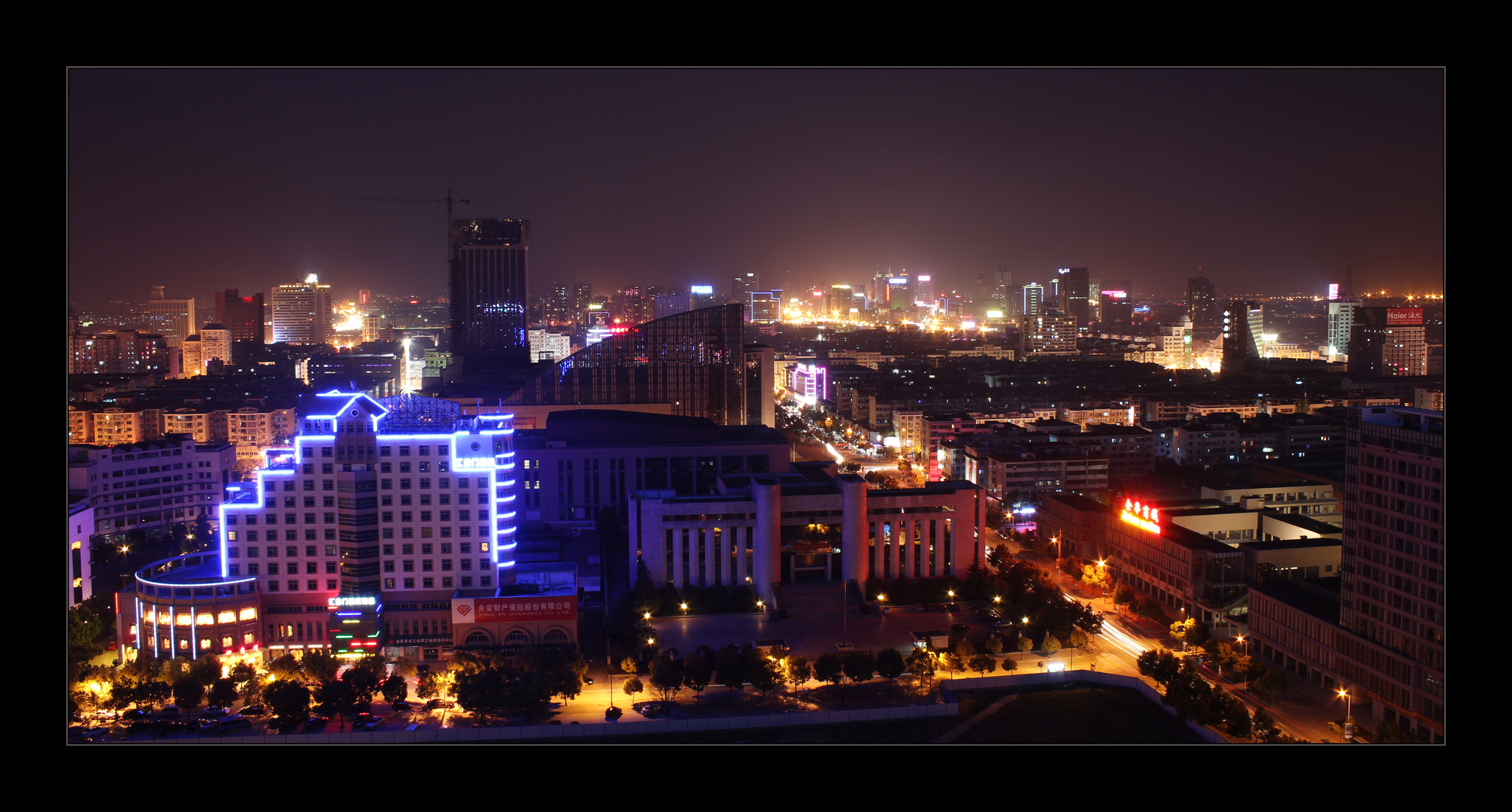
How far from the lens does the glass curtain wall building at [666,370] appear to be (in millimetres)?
19906

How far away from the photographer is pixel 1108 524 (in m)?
12.1

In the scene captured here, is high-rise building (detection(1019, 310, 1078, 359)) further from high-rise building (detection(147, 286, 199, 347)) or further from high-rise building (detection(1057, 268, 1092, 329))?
high-rise building (detection(147, 286, 199, 347))

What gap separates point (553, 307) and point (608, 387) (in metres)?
30.5

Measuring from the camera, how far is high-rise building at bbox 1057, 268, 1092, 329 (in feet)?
160

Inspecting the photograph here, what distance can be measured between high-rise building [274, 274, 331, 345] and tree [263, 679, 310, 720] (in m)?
31.2

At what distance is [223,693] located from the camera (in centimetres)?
779

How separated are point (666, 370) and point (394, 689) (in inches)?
502

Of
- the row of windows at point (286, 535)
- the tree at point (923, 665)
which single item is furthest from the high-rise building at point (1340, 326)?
the row of windows at point (286, 535)

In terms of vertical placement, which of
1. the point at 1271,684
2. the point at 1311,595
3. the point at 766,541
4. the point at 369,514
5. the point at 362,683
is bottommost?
the point at 1271,684

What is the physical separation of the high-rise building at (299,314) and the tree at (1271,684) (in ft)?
113

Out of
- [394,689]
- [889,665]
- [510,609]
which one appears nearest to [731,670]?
[889,665]

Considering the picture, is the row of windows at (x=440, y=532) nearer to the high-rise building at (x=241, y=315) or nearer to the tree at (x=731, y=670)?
the tree at (x=731, y=670)

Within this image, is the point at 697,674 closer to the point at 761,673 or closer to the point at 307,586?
the point at 761,673
